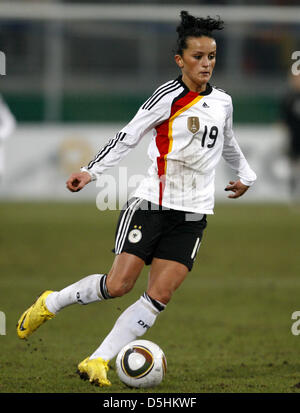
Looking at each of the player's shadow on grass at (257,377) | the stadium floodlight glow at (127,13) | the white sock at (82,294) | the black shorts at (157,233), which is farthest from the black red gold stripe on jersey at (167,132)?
the stadium floodlight glow at (127,13)

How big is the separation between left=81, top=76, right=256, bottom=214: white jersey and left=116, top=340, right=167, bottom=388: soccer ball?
3.17ft

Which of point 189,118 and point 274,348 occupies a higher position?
point 189,118

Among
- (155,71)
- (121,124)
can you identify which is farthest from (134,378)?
(155,71)

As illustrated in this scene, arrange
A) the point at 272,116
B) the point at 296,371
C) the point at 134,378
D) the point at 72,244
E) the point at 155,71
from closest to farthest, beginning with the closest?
1. the point at 134,378
2. the point at 296,371
3. the point at 72,244
4. the point at 272,116
5. the point at 155,71

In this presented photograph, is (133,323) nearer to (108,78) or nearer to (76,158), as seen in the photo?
(76,158)

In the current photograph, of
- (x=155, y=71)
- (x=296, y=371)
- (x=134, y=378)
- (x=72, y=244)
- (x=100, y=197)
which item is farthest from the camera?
(x=155, y=71)

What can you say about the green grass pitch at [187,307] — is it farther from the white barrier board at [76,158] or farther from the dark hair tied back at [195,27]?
the dark hair tied back at [195,27]

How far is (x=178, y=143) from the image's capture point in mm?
5324

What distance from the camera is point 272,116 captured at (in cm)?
1814

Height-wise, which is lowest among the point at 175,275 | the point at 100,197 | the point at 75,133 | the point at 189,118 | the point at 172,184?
the point at 100,197

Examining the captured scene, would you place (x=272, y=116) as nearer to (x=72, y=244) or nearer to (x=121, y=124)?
(x=121, y=124)

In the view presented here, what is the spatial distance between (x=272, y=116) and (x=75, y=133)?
4373 millimetres

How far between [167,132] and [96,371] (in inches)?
62.1

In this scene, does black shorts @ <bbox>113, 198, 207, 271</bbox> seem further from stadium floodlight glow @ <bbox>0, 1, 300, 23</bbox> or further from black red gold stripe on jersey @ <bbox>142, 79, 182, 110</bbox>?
stadium floodlight glow @ <bbox>0, 1, 300, 23</bbox>
